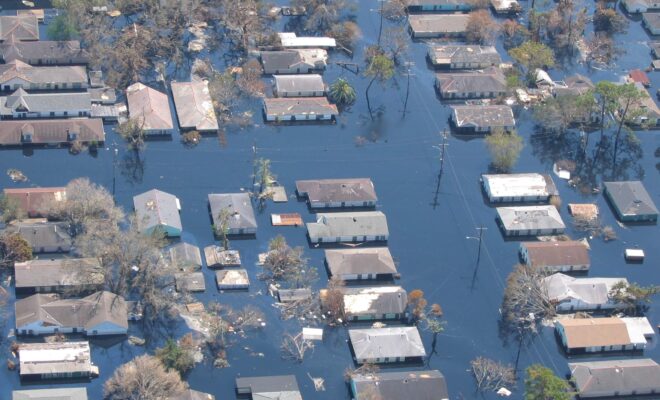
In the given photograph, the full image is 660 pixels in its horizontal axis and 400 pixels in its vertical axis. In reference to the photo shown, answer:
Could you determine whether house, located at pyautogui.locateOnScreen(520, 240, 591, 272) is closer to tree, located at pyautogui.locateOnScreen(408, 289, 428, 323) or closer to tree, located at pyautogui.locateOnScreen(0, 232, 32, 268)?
tree, located at pyautogui.locateOnScreen(408, 289, 428, 323)

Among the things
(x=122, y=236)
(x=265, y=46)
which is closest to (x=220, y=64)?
(x=265, y=46)

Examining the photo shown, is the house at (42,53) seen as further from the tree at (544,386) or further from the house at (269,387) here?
the tree at (544,386)

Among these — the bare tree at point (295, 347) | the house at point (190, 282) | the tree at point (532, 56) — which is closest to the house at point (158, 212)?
the house at point (190, 282)

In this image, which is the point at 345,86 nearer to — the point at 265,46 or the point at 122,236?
the point at 265,46

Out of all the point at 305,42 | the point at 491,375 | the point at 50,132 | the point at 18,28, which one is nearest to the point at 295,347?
the point at 491,375

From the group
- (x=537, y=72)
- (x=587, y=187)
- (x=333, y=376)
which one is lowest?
(x=333, y=376)

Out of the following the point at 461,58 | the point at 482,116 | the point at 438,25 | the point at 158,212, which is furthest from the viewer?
the point at 438,25

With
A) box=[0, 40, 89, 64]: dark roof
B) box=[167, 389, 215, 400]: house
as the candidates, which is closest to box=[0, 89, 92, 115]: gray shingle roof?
box=[0, 40, 89, 64]: dark roof

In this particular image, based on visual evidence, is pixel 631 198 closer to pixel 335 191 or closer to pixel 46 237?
pixel 335 191
